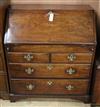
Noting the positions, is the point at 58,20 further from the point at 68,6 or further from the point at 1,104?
the point at 1,104

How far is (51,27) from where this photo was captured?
168 centimetres

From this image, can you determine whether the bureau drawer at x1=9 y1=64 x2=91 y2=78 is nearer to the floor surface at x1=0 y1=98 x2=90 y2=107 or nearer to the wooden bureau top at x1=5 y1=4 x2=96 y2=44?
the wooden bureau top at x1=5 y1=4 x2=96 y2=44

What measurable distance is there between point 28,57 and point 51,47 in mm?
210

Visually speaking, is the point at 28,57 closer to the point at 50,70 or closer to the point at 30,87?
the point at 50,70

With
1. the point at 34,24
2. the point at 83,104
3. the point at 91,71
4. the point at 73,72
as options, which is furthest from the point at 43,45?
the point at 83,104

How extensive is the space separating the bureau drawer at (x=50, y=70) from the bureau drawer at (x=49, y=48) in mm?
152

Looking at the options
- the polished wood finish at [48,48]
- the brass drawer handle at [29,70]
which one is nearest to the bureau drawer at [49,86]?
the brass drawer handle at [29,70]

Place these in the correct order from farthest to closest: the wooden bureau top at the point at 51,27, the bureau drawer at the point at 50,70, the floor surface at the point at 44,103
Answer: the floor surface at the point at 44,103, the bureau drawer at the point at 50,70, the wooden bureau top at the point at 51,27

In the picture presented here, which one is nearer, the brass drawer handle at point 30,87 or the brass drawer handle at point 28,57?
the brass drawer handle at point 28,57

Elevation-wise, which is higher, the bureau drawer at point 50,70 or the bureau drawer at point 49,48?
the bureau drawer at point 49,48

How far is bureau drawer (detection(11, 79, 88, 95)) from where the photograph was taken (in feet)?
6.06

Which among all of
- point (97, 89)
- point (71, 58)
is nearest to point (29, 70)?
point (71, 58)

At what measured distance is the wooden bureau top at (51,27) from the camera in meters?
1.62

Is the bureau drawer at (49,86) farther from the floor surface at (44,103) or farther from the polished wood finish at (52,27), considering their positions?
the polished wood finish at (52,27)
